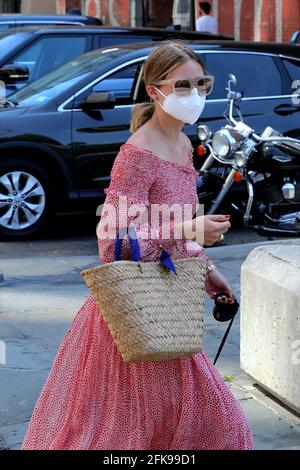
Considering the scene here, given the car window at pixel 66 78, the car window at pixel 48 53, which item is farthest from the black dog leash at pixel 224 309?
the car window at pixel 48 53

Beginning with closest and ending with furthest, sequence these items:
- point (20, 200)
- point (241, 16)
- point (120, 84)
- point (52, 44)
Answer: point (20, 200) → point (120, 84) → point (52, 44) → point (241, 16)

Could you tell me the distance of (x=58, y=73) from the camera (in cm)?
1063

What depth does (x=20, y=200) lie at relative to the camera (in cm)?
966

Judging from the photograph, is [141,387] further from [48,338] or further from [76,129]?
[76,129]

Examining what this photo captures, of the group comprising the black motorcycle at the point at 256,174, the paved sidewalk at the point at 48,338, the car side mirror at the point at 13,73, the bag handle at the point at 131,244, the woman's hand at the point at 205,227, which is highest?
the woman's hand at the point at 205,227

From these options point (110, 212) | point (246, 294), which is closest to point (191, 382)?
point (110, 212)

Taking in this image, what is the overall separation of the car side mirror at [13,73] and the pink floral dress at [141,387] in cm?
835

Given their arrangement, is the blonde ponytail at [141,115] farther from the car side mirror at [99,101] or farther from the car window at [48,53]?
the car window at [48,53]

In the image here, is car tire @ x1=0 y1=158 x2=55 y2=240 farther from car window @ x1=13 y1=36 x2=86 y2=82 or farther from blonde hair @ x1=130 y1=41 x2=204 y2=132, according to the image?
blonde hair @ x1=130 y1=41 x2=204 y2=132

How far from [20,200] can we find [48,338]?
11.3 feet

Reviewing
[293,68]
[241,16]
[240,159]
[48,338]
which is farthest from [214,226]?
[241,16]

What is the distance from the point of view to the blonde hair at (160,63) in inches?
145

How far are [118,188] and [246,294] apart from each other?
2.05 m
